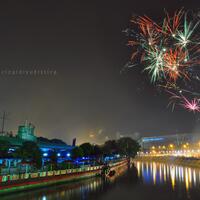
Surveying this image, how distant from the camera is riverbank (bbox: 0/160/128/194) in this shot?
3198cm

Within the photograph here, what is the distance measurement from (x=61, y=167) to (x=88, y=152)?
106 ft

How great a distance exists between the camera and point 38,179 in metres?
37.6

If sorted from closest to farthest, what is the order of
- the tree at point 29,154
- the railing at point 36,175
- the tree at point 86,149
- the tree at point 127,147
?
the railing at point 36,175 → the tree at point 29,154 → the tree at point 86,149 → the tree at point 127,147

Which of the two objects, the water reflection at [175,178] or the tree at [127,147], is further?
the tree at [127,147]

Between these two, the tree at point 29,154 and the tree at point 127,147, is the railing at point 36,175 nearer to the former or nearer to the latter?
the tree at point 29,154

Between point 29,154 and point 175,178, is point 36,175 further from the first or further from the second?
point 175,178

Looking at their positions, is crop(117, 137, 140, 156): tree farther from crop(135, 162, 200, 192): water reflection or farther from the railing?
the railing

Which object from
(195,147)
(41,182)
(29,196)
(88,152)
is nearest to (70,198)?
(29,196)

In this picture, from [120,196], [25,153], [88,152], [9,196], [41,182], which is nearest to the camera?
[9,196]

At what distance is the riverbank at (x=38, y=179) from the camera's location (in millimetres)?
31984

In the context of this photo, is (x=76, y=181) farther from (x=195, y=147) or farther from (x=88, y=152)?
(x=195, y=147)

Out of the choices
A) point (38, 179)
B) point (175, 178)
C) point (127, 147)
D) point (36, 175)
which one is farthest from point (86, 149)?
point (127, 147)

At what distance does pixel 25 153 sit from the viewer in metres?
45.0

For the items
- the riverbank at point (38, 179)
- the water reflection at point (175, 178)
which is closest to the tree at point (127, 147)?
the water reflection at point (175, 178)
